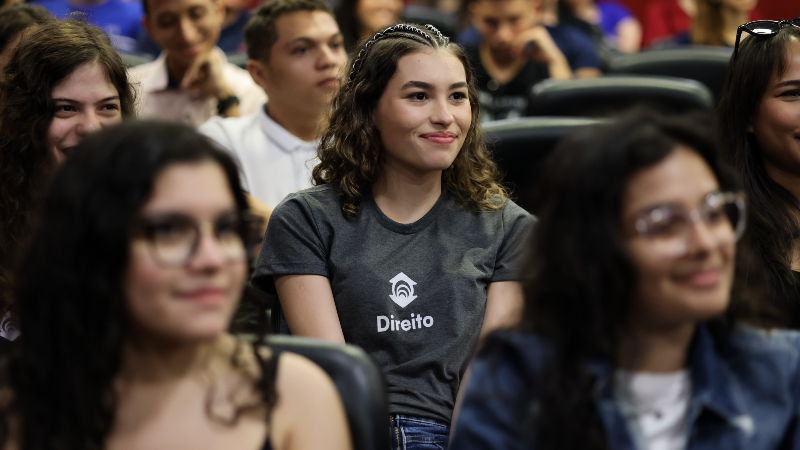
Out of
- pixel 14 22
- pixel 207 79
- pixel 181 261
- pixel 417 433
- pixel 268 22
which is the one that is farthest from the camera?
pixel 207 79

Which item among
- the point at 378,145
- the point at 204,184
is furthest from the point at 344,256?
the point at 204,184

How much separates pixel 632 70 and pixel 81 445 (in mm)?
3022

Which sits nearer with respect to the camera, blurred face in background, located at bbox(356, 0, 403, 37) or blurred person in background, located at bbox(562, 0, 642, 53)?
blurred face in background, located at bbox(356, 0, 403, 37)

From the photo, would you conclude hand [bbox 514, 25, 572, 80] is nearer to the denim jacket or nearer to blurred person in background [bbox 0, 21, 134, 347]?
blurred person in background [bbox 0, 21, 134, 347]

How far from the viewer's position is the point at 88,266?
3.30 ft

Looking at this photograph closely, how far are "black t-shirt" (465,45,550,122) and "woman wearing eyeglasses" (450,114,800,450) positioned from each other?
8.18ft

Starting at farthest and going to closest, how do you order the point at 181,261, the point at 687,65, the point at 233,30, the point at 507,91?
the point at 233,30
the point at 507,91
the point at 687,65
the point at 181,261

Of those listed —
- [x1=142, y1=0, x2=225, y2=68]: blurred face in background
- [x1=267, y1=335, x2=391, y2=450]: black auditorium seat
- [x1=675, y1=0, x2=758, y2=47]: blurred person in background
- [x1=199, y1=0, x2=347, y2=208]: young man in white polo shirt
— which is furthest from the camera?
[x1=675, y1=0, x2=758, y2=47]: blurred person in background

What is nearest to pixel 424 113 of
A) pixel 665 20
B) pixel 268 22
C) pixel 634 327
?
pixel 634 327

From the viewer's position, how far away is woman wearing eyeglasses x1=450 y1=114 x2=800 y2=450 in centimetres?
102

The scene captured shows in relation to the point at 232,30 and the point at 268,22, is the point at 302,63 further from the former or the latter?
the point at 232,30

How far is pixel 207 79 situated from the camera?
282 centimetres

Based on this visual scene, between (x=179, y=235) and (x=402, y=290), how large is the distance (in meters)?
0.74

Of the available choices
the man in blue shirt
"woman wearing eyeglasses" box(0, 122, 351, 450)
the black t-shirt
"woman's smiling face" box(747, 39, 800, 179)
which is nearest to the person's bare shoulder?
"woman wearing eyeglasses" box(0, 122, 351, 450)
